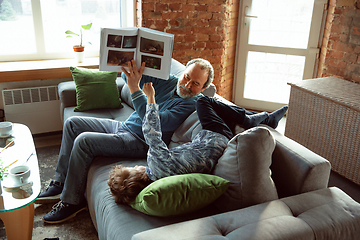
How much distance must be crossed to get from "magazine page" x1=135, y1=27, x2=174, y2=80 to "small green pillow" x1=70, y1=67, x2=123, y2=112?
1.05 meters

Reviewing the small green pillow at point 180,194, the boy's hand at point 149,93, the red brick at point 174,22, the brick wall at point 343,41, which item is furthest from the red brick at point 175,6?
the small green pillow at point 180,194

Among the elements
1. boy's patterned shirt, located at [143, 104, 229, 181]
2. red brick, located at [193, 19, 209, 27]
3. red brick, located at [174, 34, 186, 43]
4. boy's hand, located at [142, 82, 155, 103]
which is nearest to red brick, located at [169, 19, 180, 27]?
red brick, located at [174, 34, 186, 43]

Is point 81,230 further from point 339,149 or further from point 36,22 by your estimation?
point 36,22

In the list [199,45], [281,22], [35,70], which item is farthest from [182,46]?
[35,70]

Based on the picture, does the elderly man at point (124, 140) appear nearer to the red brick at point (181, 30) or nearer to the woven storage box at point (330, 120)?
the woven storage box at point (330, 120)

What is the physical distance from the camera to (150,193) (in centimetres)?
131

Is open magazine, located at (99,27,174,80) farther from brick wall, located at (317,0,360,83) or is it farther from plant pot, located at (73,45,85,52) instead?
brick wall, located at (317,0,360,83)

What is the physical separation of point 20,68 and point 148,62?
1854mm

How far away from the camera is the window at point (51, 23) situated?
3.21 metres

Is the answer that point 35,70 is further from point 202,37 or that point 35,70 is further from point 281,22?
point 281,22

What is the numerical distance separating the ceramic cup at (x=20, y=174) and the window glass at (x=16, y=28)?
82.5 inches

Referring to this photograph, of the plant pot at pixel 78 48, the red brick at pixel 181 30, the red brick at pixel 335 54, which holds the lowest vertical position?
the plant pot at pixel 78 48

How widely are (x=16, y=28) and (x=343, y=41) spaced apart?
3.27 m

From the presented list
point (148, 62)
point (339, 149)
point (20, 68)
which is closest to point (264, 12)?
point (339, 149)
